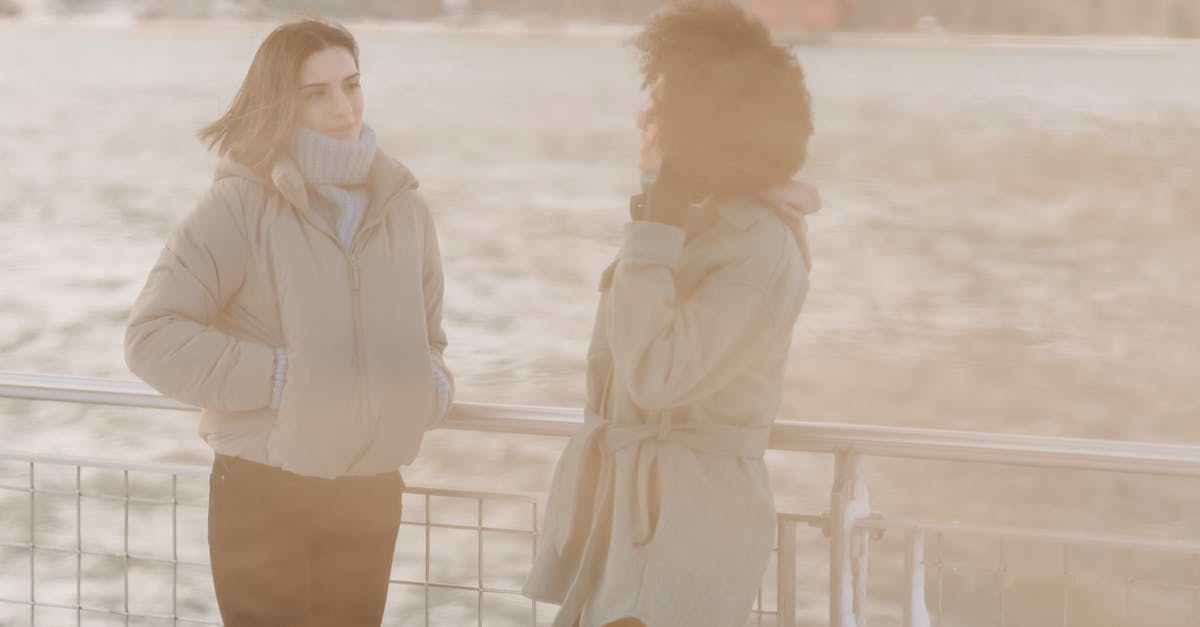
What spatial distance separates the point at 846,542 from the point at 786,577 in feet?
0.25

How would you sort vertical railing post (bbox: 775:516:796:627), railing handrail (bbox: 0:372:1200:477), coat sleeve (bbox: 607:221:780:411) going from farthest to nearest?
vertical railing post (bbox: 775:516:796:627) < railing handrail (bbox: 0:372:1200:477) < coat sleeve (bbox: 607:221:780:411)

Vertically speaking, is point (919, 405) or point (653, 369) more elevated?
point (653, 369)

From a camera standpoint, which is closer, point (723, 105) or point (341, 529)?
point (723, 105)

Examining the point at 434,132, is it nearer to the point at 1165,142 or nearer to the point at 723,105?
the point at 1165,142

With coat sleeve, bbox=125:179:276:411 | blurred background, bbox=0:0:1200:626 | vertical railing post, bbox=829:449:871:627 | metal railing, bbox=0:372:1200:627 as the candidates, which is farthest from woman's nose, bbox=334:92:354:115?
blurred background, bbox=0:0:1200:626

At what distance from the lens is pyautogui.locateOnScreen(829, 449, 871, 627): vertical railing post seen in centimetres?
140

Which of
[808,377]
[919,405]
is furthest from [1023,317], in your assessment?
[808,377]

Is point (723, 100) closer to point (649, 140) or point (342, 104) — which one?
point (649, 140)

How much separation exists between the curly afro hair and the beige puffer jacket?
1.27ft

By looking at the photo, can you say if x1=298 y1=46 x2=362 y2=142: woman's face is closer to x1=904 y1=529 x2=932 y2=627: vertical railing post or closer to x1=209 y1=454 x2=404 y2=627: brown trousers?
x1=209 y1=454 x2=404 y2=627: brown trousers

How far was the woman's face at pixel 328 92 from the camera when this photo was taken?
137 centimetres

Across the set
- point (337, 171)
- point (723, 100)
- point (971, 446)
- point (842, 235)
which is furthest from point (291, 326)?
point (842, 235)

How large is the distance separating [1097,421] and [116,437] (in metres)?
10.3

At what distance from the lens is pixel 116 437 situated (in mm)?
14383
